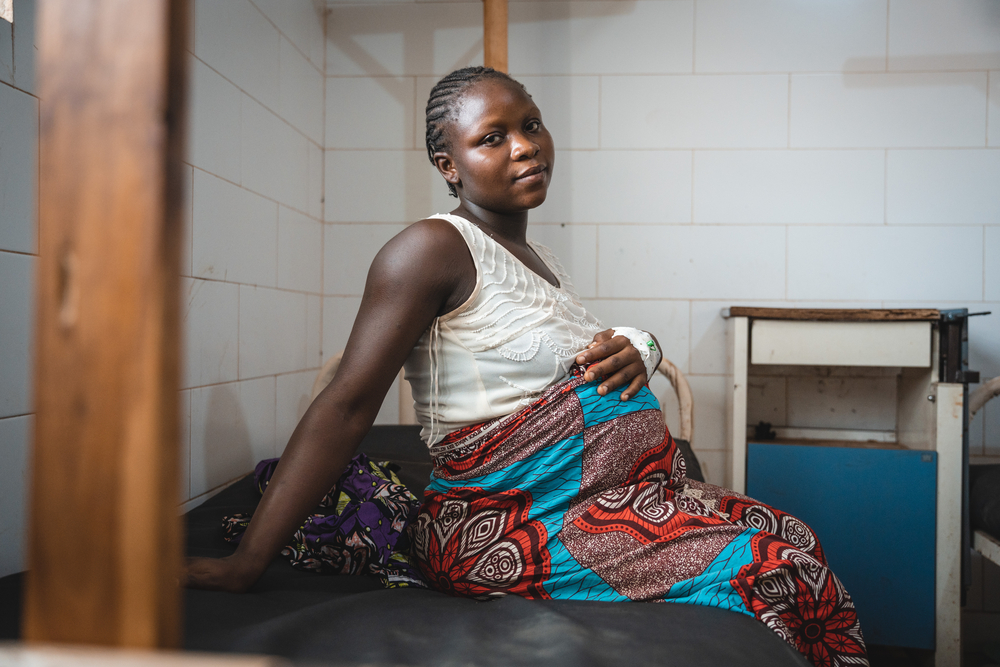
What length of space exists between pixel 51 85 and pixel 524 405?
68cm

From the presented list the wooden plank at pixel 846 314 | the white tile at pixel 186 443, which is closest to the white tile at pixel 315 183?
the white tile at pixel 186 443

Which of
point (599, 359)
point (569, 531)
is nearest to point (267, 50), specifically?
point (599, 359)

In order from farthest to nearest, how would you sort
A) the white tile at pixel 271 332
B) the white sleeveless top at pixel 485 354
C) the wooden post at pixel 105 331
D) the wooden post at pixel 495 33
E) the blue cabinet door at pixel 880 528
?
1. the wooden post at pixel 495 33
2. the blue cabinet door at pixel 880 528
3. the white tile at pixel 271 332
4. the white sleeveless top at pixel 485 354
5. the wooden post at pixel 105 331

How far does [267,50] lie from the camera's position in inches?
75.7

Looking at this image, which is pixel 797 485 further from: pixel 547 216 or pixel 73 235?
pixel 73 235

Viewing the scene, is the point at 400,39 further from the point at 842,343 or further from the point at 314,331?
the point at 842,343

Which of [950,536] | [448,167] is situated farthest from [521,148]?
[950,536]

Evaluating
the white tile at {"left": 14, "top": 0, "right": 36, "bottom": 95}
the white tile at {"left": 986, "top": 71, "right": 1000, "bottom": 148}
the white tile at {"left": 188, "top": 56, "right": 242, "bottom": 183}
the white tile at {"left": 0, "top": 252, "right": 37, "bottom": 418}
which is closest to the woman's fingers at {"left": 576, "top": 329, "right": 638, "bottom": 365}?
the white tile at {"left": 0, "top": 252, "right": 37, "bottom": 418}

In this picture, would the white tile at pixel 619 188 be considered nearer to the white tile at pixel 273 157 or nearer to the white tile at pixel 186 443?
the white tile at pixel 273 157

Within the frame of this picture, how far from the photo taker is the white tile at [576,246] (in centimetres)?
240

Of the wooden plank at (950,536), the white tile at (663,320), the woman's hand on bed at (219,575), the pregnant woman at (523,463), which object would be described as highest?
the white tile at (663,320)

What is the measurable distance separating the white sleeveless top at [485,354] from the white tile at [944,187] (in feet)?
6.36

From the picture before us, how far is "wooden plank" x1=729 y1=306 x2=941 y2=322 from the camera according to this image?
1875 mm

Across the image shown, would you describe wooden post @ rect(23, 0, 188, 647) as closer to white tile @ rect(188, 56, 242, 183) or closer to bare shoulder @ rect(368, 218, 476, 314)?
bare shoulder @ rect(368, 218, 476, 314)
